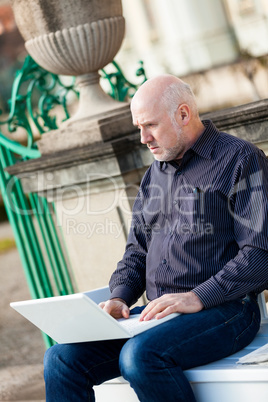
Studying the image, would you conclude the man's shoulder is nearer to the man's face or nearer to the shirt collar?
the shirt collar

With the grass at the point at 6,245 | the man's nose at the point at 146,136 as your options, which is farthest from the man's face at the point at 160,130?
the grass at the point at 6,245

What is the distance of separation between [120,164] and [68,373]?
1.32 metres

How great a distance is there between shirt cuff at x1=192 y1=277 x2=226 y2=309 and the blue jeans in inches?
1.2

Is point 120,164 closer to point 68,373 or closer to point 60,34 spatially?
point 60,34

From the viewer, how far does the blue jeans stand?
274cm

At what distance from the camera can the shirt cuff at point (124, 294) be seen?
3277mm

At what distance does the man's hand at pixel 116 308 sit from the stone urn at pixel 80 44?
3.87 ft

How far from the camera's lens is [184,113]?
3.15 m

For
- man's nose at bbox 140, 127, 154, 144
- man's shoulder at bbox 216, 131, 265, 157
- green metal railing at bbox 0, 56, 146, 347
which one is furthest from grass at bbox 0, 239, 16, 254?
man's shoulder at bbox 216, 131, 265, 157

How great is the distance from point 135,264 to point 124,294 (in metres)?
0.17

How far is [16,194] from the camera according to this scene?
15.6ft

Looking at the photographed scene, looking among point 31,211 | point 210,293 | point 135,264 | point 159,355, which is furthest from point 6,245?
point 159,355

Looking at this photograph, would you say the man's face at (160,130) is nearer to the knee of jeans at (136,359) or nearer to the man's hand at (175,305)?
the man's hand at (175,305)

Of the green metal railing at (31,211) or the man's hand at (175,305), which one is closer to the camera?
the man's hand at (175,305)
